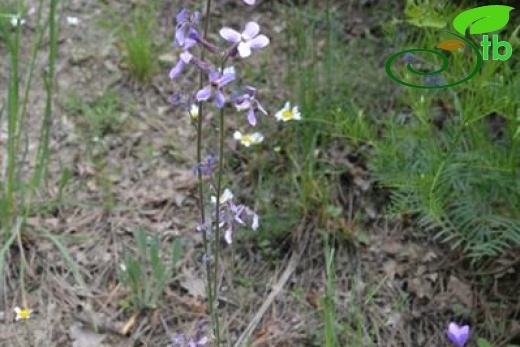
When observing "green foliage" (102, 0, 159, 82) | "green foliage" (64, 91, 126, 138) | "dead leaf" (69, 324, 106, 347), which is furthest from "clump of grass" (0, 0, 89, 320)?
"green foliage" (102, 0, 159, 82)

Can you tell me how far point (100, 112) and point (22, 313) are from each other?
2.65ft

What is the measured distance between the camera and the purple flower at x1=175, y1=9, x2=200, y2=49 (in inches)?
59.6

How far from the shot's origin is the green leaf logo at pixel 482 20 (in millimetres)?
2178

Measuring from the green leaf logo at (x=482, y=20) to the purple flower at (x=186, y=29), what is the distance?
3.02ft

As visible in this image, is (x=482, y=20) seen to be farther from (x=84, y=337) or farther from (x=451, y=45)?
(x=84, y=337)

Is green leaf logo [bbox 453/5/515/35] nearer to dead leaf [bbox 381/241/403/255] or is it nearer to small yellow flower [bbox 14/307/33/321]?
dead leaf [bbox 381/241/403/255]

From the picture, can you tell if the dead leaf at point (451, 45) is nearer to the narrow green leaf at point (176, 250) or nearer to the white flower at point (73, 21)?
the narrow green leaf at point (176, 250)

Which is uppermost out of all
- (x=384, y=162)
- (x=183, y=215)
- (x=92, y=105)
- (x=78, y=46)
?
(x=78, y=46)

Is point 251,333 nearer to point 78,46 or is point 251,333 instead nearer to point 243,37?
point 243,37

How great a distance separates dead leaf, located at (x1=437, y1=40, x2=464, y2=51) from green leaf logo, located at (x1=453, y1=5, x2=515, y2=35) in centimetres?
3

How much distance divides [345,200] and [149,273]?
643 mm

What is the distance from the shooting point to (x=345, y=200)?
8.24 feet

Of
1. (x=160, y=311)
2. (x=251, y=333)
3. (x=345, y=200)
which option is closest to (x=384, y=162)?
(x=345, y=200)

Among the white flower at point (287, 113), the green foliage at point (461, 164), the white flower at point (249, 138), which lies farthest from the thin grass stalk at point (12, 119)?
the green foliage at point (461, 164)
